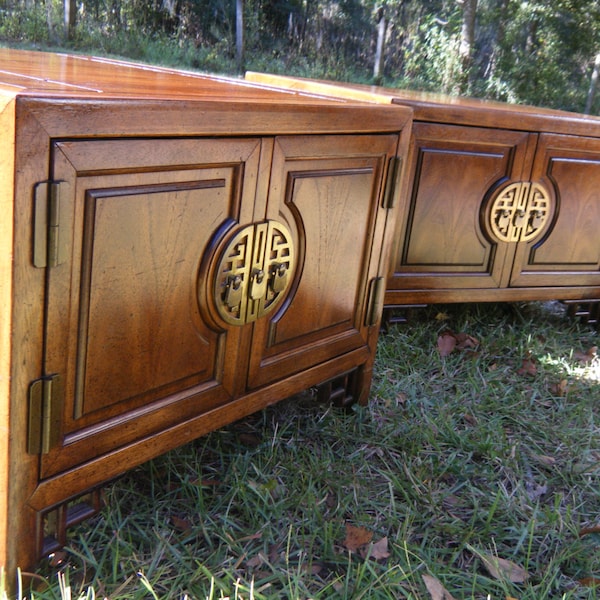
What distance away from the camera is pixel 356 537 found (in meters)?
1.50

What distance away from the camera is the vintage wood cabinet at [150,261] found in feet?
3.42

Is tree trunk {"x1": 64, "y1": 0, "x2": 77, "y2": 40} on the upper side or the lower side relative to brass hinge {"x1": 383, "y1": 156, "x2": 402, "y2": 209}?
upper

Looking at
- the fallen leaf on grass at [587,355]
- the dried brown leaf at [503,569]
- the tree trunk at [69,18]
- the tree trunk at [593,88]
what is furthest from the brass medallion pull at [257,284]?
the tree trunk at [593,88]

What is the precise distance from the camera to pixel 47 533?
1.25 meters

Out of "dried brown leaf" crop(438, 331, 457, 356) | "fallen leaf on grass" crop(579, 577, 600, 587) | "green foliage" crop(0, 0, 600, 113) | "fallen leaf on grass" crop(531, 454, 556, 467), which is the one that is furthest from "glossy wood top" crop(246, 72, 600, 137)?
"green foliage" crop(0, 0, 600, 113)

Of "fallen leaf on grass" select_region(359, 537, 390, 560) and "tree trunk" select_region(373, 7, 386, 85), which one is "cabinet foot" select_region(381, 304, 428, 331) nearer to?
"fallen leaf on grass" select_region(359, 537, 390, 560)

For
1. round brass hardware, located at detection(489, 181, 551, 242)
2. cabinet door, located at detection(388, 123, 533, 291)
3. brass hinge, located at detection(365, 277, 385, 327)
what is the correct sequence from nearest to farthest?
brass hinge, located at detection(365, 277, 385, 327)
cabinet door, located at detection(388, 123, 533, 291)
round brass hardware, located at detection(489, 181, 551, 242)

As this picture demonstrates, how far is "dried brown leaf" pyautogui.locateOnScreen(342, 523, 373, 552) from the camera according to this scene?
4.84ft

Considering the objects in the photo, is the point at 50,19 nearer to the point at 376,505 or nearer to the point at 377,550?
the point at 376,505

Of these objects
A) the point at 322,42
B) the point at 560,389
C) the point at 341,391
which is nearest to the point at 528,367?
the point at 560,389

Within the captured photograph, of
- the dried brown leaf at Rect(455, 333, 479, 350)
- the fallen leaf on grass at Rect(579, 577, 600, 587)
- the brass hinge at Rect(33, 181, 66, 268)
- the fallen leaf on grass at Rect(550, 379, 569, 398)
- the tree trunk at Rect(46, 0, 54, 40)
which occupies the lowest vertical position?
the fallen leaf on grass at Rect(579, 577, 600, 587)

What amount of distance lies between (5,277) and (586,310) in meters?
2.39

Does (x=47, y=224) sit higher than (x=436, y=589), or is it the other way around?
(x=47, y=224)

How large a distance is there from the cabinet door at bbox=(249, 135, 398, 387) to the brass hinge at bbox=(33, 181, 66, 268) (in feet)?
1.63
